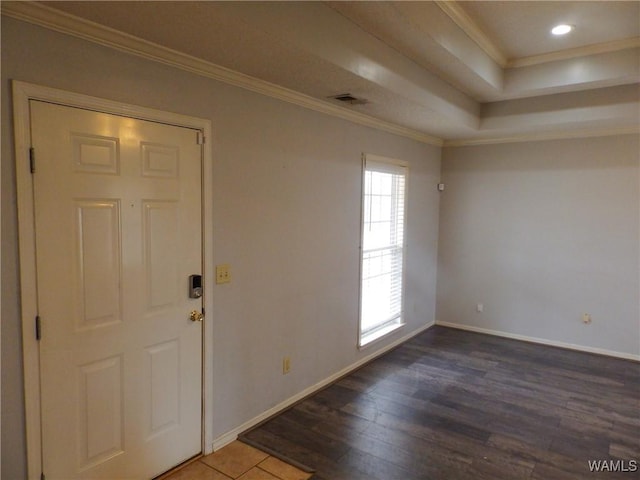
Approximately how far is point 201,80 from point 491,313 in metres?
4.52

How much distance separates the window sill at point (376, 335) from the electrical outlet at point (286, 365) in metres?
1.06

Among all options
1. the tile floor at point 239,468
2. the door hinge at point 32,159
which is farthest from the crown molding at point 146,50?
the tile floor at point 239,468

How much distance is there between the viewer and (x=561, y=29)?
3098 millimetres

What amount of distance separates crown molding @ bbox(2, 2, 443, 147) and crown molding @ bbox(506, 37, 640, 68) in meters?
1.70

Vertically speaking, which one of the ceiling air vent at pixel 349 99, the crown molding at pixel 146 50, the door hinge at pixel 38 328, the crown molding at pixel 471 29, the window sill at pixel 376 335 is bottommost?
the window sill at pixel 376 335

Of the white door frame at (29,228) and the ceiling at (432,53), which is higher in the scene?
the ceiling at (432,53)

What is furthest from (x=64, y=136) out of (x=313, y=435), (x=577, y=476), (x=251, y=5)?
(x=577, y=476)

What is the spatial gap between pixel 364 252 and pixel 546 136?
8.49 feet

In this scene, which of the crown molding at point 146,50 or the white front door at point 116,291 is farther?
the white front door at point 116,291

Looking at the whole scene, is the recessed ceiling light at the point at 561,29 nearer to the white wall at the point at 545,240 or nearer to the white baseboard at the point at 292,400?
the white wall at the point at 545,240

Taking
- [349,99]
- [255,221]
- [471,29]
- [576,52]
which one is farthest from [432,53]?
[255,221]

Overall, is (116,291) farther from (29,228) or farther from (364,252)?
(364,252)

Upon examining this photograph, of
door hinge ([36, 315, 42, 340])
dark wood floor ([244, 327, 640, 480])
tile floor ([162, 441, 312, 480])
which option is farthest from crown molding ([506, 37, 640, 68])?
door hinge ([36, 315, 42, 340])

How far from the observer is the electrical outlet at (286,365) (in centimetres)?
329
